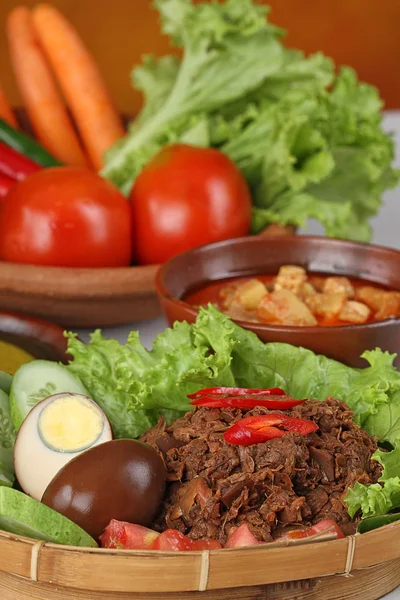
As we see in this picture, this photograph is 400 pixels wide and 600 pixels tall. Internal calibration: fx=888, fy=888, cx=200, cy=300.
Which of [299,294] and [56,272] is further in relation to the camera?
[56,272]

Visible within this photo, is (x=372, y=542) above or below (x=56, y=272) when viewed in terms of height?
below

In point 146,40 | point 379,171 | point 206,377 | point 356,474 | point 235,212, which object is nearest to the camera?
point 356,474

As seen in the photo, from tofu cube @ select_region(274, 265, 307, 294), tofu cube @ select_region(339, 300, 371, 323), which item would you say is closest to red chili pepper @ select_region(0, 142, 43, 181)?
tofu cube @ select_region(274, 265, 307, 294)

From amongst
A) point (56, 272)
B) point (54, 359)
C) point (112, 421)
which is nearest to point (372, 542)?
point (112, 421)

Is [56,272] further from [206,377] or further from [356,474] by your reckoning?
[356,474]

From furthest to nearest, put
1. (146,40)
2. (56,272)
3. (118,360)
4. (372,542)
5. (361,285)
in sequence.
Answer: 1. (146,40)
2. (56,272)
3. (361,285)
4. (118,360)
5. (372,542)

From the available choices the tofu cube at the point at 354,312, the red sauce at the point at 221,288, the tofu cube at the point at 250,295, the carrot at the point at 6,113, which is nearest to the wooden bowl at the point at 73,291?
the red sauce at the point at 221,288

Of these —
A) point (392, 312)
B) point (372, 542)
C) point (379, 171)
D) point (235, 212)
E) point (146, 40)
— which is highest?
point (146, 40)

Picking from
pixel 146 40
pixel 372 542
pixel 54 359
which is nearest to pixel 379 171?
pixel 54 359
